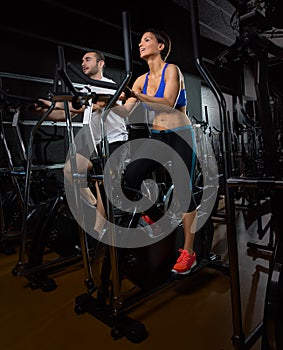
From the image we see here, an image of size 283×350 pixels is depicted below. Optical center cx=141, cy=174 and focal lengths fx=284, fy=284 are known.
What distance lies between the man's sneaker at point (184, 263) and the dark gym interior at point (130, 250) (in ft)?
0.23

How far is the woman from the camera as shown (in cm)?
197

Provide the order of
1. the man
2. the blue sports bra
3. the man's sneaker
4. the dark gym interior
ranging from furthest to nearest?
the man < the blue sports bra < the man's sneaker < the dark gym interior

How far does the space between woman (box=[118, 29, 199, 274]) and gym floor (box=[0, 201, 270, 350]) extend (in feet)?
0.78

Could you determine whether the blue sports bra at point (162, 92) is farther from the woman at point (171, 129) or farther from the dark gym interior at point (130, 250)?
the dark gym interior at point (130, 250)

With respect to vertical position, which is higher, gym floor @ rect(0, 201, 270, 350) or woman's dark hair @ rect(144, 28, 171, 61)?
woman's dark hair @ rect(144, 28, 171, 61)

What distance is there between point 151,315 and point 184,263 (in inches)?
15.8

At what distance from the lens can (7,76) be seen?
11.1 feet

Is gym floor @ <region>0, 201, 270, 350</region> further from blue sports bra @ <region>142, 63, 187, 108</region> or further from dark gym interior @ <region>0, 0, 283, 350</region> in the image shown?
blue sports bra @ <region>142, 63, 187, 108</region>

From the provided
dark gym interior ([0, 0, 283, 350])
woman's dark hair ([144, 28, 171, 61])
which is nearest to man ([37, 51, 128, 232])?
dark gym interior ([0, 0, 283, 350])

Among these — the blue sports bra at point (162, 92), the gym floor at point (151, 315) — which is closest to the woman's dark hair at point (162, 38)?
the blue sports bra at point (162, 92)

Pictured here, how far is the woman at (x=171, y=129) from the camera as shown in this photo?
6.47ft

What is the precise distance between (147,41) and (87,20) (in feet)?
7.50

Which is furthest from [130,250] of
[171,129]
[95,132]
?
[95,132]

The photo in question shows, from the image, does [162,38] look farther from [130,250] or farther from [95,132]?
[130,250]
